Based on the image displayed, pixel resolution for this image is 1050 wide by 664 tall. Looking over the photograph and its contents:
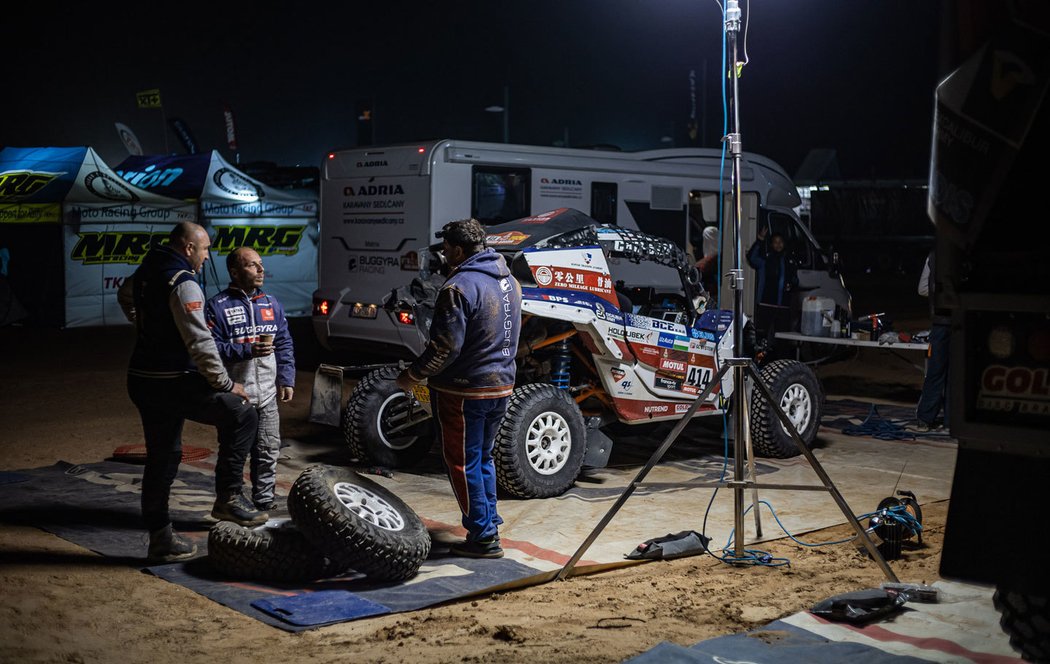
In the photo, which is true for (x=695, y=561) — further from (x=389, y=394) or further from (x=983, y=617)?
(x=389, y=394)

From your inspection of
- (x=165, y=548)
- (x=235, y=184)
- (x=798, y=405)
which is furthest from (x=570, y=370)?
(x=235, y=184)

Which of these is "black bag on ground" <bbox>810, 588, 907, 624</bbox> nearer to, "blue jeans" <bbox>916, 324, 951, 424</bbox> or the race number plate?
the race number plate

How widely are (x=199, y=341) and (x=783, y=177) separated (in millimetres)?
11439

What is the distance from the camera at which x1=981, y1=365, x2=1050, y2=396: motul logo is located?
330cm

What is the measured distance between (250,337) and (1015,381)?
471 cm

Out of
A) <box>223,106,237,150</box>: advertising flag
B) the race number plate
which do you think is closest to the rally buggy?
the race number plate

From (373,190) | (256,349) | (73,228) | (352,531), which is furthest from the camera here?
(73,228)

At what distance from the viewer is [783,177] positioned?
1552 centimetres

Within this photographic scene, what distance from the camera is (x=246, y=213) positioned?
69.8 feet

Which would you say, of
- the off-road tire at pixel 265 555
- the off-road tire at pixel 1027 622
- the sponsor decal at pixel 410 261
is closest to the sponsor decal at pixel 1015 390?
the off-road tire at pixel 1027 622

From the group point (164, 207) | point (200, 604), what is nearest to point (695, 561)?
point (200, 604)

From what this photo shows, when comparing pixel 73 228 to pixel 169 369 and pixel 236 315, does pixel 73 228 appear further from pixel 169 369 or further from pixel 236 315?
pixel 169 369

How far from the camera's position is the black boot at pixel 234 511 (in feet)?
20.9

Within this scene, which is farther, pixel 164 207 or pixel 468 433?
pixel 164 207
